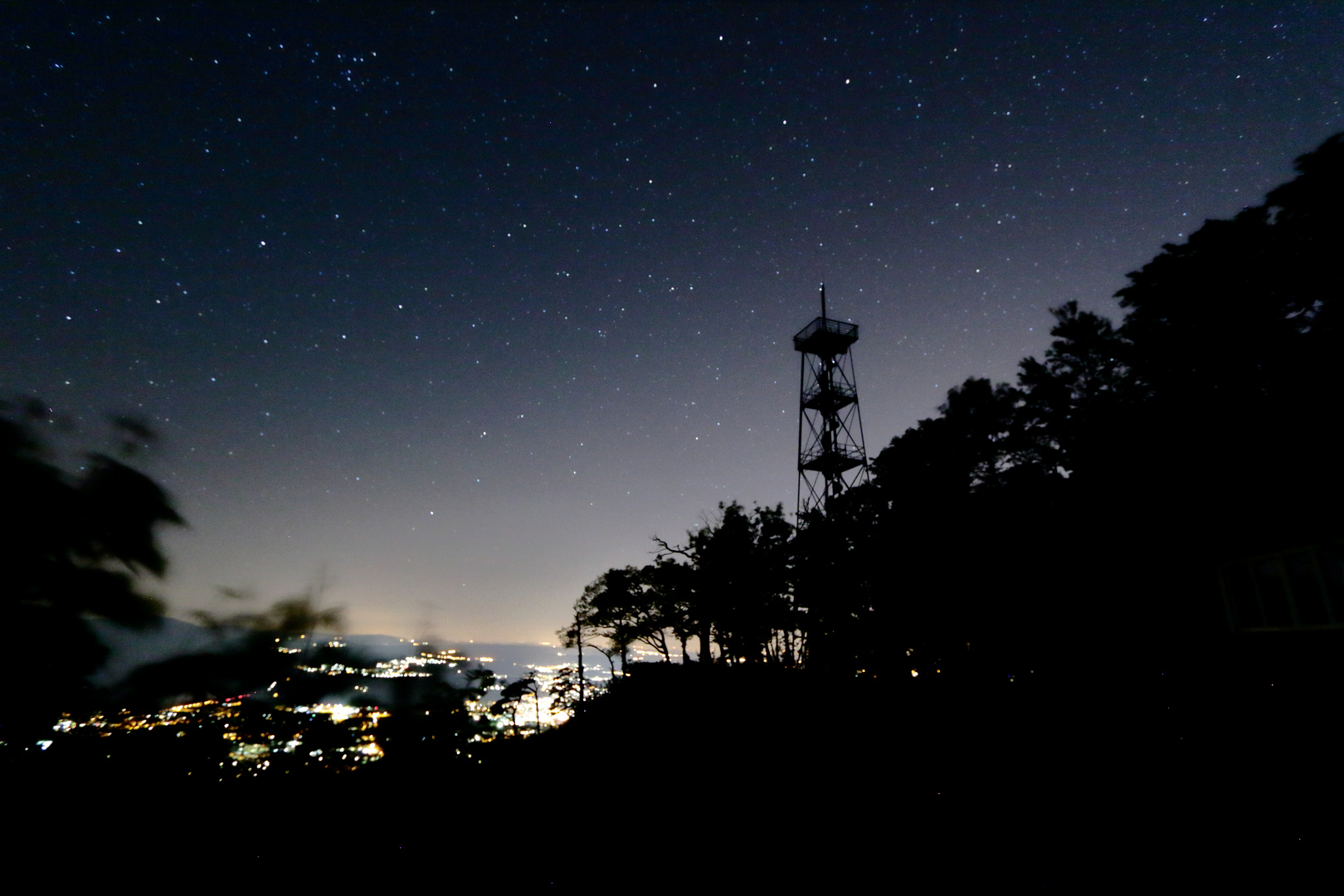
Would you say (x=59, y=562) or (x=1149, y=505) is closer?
(x=59, y=562)

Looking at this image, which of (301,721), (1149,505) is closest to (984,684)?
(1149,505)

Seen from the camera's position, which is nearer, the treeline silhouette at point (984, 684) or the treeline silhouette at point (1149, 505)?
the treeline silhouette at point (984, 684)

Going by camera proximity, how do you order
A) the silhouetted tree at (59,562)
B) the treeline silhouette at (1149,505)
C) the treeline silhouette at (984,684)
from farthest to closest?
the treeline silhouette at (1149,505) → the treeline silhouette at (984,684) → the silhouetted tree at (59,562)

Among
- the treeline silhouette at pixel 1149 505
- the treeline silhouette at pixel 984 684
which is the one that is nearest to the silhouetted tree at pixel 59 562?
the treeline silhouette at pixel 984 684

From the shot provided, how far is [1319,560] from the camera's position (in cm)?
879

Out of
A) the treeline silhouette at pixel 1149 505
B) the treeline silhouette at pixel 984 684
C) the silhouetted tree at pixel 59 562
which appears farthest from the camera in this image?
the treeline silhouette at pixel 1149 505

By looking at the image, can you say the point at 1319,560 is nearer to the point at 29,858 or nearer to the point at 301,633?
the point at 301,633

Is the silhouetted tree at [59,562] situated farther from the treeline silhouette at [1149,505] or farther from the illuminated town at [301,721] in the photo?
the treeline silhouette at [1149,505]

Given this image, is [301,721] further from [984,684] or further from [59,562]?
[984,684]

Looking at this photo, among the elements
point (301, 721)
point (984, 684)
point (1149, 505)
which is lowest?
point (984, 684)

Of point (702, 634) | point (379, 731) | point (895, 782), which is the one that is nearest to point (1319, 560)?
point (895, 782)

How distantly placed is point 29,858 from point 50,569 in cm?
212

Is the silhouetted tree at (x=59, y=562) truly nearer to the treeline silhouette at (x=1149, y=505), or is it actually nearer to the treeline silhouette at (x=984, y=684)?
the treeline silhouette at (x=984, y=684)

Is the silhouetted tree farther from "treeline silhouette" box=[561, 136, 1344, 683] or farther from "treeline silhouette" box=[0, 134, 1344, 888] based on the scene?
"treeline silhouette" box=[561, 136, 1344, 683]
